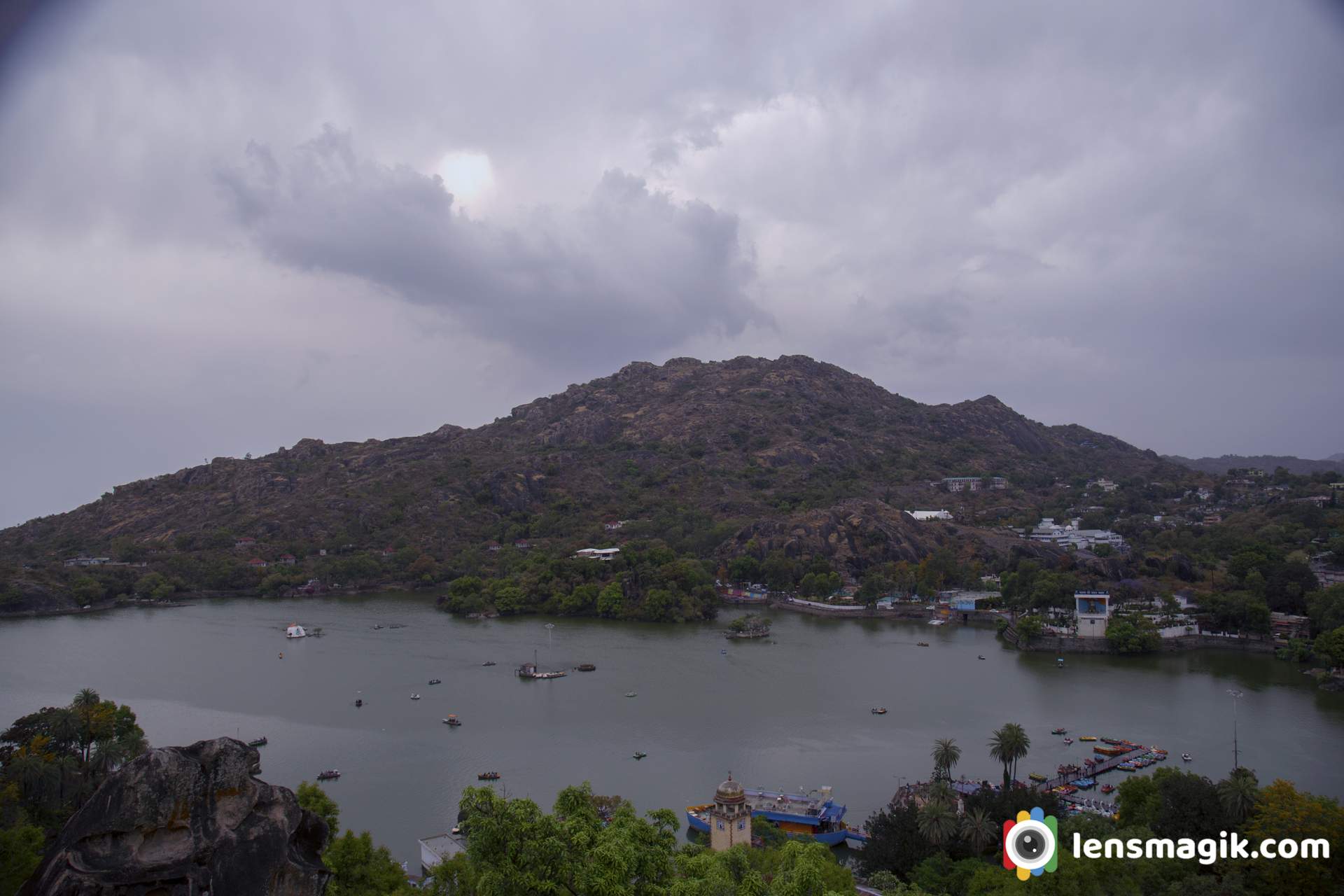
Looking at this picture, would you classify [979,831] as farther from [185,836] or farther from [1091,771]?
[185,836]

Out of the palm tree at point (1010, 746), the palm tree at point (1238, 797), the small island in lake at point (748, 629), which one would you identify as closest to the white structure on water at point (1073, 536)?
the small island in lake at point (748, 629)

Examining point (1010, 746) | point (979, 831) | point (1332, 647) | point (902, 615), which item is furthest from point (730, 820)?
point (902, 615)

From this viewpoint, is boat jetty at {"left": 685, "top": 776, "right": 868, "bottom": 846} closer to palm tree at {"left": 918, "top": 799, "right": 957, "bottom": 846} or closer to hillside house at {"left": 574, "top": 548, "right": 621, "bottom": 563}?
palm tree at {"left": 918, "top": 799, "right": 957, "bottom": 846}

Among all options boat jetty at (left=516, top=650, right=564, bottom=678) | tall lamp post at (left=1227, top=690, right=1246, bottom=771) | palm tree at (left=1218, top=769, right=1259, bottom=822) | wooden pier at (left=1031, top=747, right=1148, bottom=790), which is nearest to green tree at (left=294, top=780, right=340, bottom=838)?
palm tree at (left=1218, top=769, right=1259, bottom=822)

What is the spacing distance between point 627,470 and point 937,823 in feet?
219

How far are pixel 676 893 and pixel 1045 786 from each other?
14750 mm

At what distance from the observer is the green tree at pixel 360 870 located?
413 inches

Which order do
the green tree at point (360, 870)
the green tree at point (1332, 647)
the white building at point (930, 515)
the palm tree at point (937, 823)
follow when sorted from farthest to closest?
1. the white building at point (930, 515)
2. the green tree at point (1332, 647)
3. the palm tree at point (937, 823)
4. the green tree at point (360, 870)

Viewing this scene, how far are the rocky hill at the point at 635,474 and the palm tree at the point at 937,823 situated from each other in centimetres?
3997

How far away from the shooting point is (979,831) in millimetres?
13359

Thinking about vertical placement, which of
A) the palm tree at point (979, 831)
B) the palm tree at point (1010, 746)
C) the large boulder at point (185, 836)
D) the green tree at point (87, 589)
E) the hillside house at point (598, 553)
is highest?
the hillside house at point (598, 553)

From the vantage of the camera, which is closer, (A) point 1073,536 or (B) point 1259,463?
(A) point 1073,536

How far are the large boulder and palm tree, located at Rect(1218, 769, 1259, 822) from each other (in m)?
13.7

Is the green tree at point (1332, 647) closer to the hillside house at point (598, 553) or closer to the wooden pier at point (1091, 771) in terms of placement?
the wooden pier at point (1091, 771)
